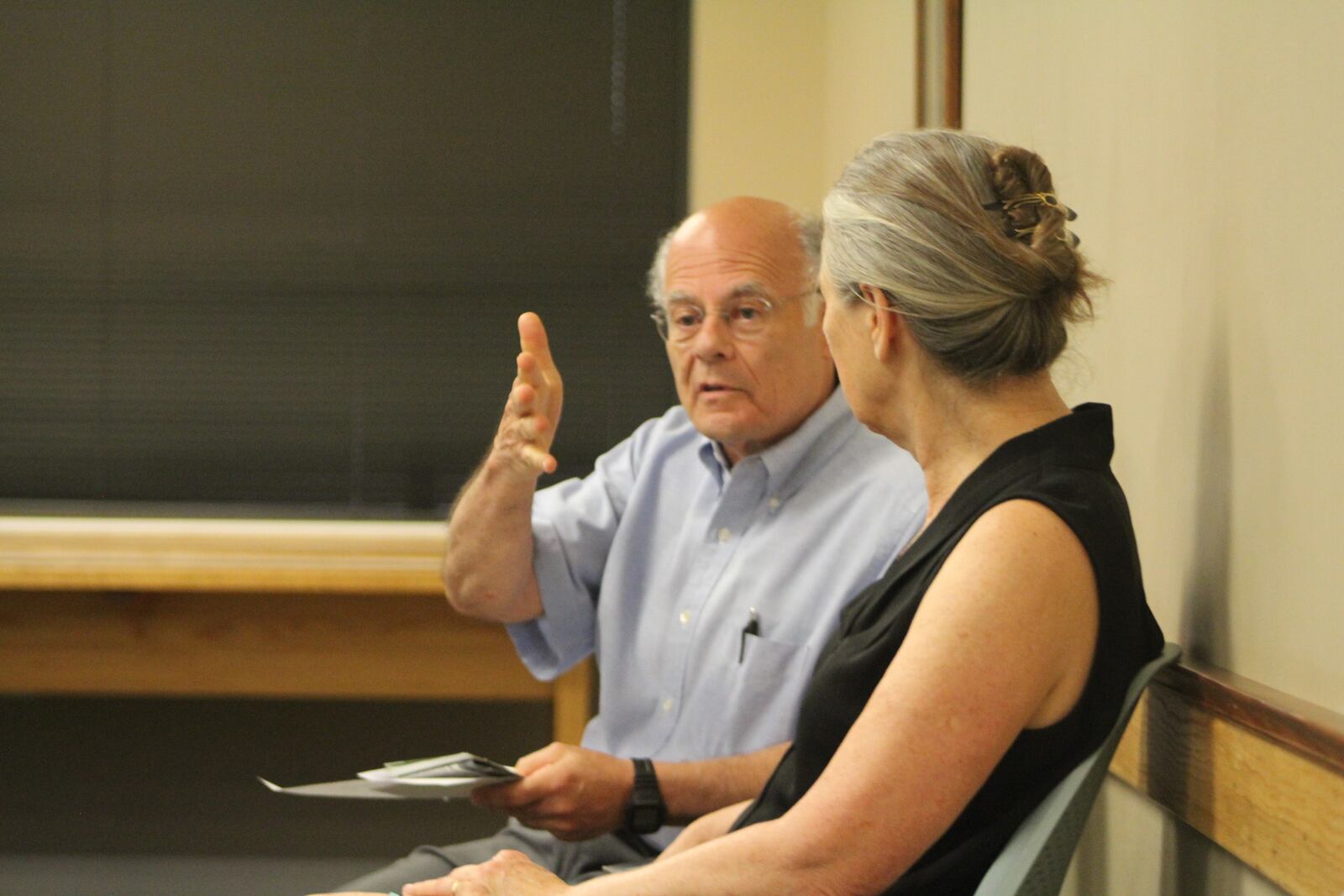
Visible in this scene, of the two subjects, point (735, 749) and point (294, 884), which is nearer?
point (735, 749)

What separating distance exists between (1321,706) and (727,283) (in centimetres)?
Result: 112

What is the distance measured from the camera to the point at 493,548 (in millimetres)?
1972

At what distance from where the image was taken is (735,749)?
1.77 m

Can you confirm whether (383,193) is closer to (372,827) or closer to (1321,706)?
(372,827)

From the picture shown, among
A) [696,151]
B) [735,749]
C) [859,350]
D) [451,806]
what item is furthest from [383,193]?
[859,350]

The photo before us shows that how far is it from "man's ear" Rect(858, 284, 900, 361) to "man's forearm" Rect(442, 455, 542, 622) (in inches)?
33.2

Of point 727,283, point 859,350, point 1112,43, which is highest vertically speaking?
point 1112,43

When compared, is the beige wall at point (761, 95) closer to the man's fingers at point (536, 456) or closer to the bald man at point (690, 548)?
the bald man at point (690, 548)

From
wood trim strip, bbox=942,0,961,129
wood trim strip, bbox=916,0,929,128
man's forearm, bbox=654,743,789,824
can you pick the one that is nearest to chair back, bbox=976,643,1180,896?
man's forearm, bbox=654,743,789,824

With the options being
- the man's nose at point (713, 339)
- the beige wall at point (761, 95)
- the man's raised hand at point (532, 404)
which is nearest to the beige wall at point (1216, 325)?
the man's nose at point (713, 339)

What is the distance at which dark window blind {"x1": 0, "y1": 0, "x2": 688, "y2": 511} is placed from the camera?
11.4 ft

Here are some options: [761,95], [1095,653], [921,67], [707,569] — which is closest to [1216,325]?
[1095,653]

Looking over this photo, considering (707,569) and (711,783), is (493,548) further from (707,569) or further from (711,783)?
(711,783)

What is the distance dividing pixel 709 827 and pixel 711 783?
18 centimetres
